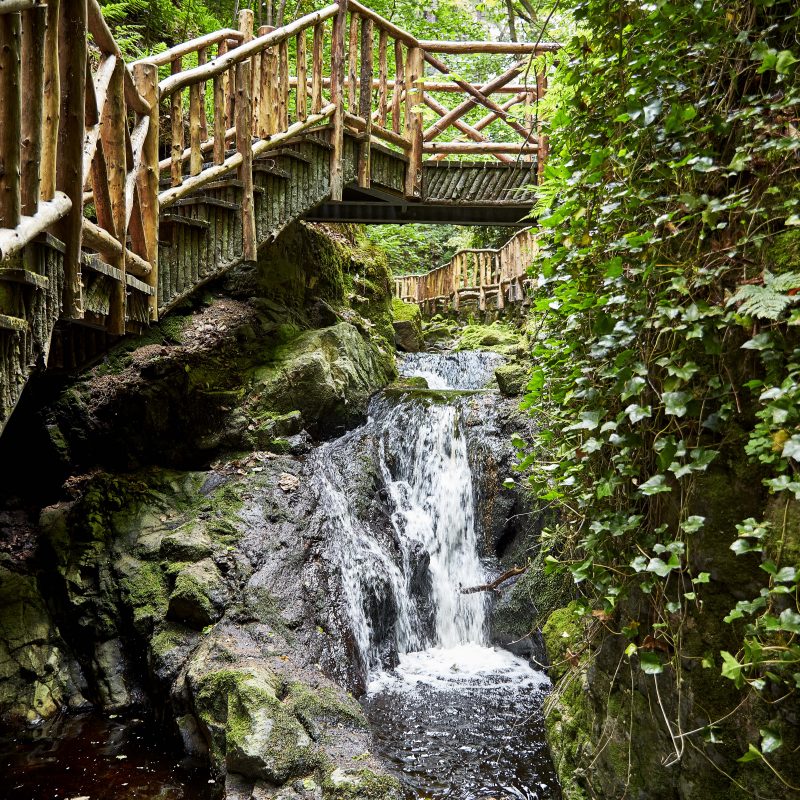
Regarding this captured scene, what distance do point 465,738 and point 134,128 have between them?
539 cm

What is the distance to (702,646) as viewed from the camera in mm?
2744

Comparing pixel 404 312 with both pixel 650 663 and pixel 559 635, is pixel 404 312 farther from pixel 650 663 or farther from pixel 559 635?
pixel 650 663

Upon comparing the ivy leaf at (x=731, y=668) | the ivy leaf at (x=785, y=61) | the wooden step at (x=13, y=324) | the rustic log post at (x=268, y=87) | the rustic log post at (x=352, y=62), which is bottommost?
the ivy leaf at (x=731, y=668)

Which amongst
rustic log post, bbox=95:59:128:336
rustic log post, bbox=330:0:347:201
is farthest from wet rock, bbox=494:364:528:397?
rustic log post, bbox=95:59:128:336

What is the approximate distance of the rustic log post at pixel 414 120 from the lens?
836 centimetres

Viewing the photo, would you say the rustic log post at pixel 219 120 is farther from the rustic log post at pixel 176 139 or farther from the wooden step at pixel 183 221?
the wooden step at pixel 183 221

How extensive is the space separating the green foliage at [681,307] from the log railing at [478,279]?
898 cm

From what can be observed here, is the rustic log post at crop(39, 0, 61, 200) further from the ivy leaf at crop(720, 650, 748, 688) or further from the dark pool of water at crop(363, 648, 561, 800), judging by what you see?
the dark pool of water at crop(363, 648, 561, 800)

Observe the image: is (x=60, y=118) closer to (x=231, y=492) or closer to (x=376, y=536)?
(x=231, y=492)

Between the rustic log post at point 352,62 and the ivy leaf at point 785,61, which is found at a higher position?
the rustic log post at point 352,62

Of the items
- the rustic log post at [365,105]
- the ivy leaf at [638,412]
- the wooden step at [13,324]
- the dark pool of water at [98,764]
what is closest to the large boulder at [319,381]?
the rustic log post at [365,105]

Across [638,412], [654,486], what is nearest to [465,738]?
[654,486]

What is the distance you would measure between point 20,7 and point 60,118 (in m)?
0.89

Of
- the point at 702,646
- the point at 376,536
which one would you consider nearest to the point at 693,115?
the point at 702,646
